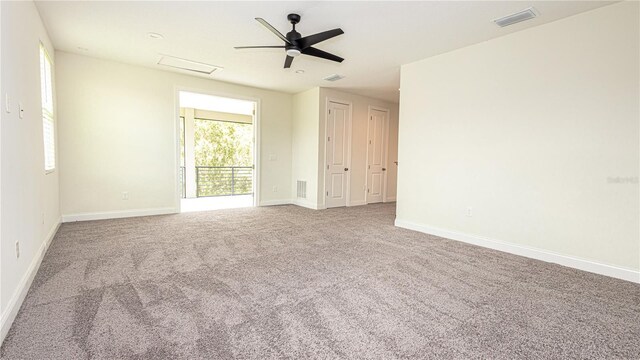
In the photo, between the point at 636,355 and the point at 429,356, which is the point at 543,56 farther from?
the point at 429,356

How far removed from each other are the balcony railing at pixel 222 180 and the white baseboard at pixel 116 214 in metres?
3.67

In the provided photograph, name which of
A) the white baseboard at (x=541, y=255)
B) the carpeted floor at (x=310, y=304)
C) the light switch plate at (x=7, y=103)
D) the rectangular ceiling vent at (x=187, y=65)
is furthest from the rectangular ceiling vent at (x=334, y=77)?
the light switch plate at (x=7, y=103)

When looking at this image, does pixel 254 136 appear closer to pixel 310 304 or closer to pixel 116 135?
pixel 116 135

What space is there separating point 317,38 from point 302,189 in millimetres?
4050

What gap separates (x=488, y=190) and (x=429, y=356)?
275 centimetres

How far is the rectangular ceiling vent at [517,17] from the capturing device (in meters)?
2.90

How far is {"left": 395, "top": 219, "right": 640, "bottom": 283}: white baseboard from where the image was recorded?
2768 millimetres

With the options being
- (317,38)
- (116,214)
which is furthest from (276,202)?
(317,38)

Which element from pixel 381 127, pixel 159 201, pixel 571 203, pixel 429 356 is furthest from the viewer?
pixel 381 127

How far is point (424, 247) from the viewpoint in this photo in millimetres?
3633

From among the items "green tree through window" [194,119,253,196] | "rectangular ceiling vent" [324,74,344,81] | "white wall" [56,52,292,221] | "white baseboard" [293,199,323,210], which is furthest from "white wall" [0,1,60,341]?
"green tree through window" [194,119,253,196]

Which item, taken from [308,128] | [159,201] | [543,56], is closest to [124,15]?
[159,201]

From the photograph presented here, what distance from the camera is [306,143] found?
21.5 feet

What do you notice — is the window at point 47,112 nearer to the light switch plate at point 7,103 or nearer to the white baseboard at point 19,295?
the white baseboard at point 19,295
